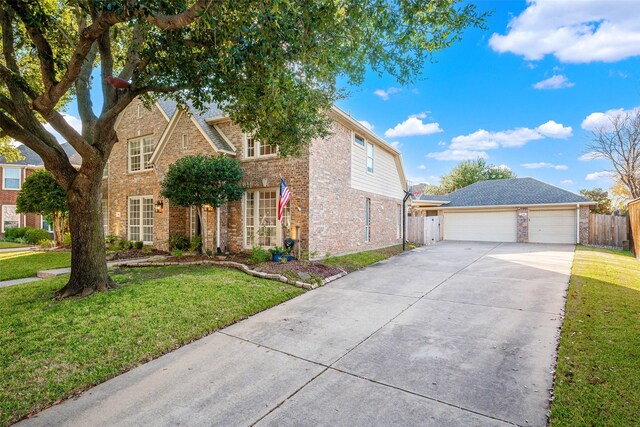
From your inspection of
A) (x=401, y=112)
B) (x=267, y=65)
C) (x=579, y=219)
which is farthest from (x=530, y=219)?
(x=267, y=65)

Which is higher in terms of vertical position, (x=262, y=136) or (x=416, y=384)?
(x=262, y=136)

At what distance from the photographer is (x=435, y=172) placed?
44.7m

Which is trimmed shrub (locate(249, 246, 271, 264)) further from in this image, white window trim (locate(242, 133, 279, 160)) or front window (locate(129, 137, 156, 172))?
front window (locate(129, 137, 156, 172))

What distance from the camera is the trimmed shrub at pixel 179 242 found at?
12484 mm

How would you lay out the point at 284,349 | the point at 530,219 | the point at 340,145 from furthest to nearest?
the point at 530,219 → the point at 340,145 → the point at 284,349

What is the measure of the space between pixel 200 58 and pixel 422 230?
15.7m

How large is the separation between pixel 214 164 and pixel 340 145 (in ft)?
15.9

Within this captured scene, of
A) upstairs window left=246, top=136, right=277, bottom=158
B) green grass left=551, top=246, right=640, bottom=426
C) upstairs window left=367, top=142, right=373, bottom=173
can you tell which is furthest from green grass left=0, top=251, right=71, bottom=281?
upstairs window left=367, top=142, right=373, bottom=173

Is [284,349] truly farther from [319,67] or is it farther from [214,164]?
[214,164]

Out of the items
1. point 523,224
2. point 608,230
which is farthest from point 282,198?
point 608,230

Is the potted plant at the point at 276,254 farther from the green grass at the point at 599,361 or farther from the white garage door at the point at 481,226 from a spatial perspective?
the white garage door at the point at 481,226

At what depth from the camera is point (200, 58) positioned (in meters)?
6.47

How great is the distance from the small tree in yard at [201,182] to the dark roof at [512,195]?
1749 centimetres

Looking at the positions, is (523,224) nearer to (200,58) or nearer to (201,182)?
(201,182)
